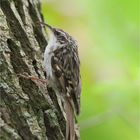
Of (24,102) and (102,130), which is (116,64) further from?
(24,102)

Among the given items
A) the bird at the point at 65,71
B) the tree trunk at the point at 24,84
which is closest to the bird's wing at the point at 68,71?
the bird at the point at 65,71

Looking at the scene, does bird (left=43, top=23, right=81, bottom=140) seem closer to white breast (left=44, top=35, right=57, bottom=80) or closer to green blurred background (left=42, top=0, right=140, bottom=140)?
white breast (left=44, top=35, right=57, bottom=80)

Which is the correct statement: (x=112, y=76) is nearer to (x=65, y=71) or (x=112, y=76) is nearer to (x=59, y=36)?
(x=59, y=36)

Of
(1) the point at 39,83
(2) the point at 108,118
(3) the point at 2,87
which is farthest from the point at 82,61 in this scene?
(3) the point at 2,87

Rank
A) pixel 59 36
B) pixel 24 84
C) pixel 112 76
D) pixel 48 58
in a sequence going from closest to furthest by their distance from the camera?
pixel 24 84
pixel 48 58
pixel 59 36
pixel 112 76

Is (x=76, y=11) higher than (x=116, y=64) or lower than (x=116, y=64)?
higher

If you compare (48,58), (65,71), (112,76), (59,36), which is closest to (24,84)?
(48,58)
